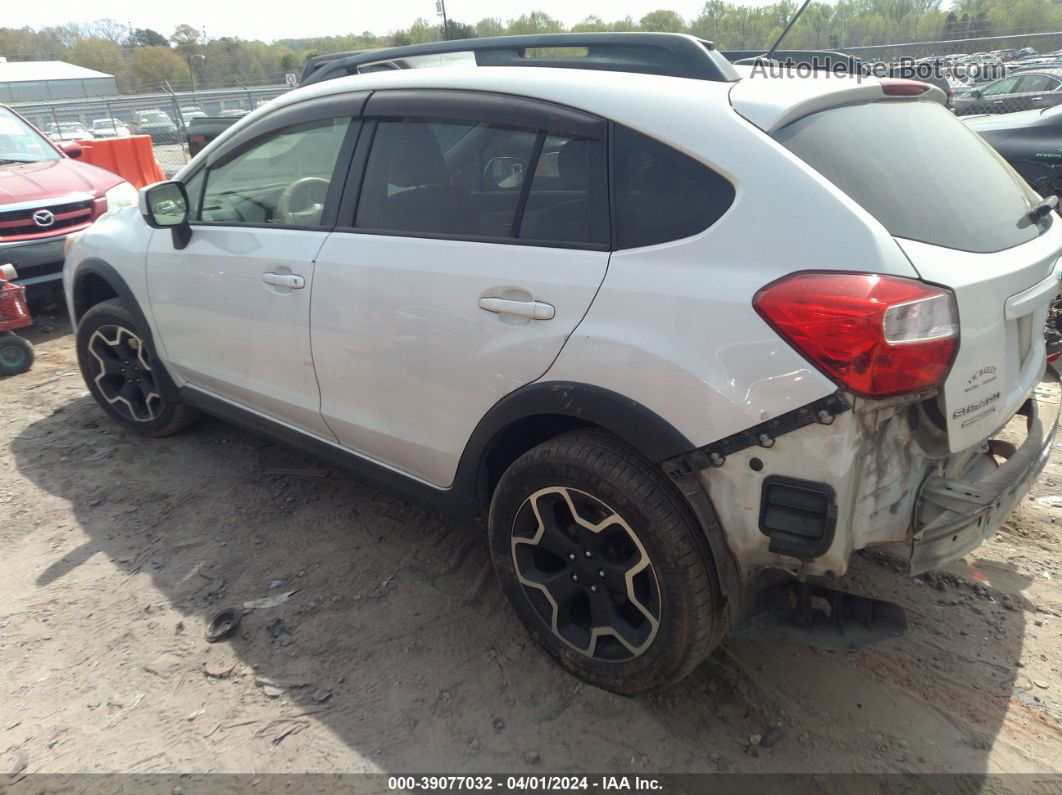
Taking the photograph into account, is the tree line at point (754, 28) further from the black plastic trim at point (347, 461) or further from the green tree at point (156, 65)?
the black plastic trim at point (347, 461)

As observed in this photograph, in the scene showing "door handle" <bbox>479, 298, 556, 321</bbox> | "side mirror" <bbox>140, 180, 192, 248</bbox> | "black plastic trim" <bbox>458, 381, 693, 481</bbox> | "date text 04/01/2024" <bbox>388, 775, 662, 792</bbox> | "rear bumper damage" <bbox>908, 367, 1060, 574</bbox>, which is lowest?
"date text 04/01/2024" <bbox>388, 775, 662, 792</bbox>

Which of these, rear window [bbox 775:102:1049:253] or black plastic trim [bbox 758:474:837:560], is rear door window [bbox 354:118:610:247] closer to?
rear window [bbox 775:102:1049:253]

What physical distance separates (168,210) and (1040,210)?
11.6ft

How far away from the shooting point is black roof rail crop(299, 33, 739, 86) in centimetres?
242

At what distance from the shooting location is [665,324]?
204 centimetres

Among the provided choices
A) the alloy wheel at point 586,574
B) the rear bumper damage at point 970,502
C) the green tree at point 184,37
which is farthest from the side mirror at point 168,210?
the green tree at point 184,37

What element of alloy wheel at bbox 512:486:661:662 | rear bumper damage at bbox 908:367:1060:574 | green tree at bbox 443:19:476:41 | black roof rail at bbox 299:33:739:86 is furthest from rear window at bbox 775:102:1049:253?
green tree at bbox 443:19:476:41

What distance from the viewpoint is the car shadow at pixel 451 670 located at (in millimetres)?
2307

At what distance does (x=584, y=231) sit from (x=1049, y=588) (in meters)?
2.28

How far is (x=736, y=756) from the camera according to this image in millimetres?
2268

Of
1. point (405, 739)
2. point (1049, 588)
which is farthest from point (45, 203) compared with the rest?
point (1049, 588)

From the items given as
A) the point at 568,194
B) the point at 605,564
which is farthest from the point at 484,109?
the point at 605,564

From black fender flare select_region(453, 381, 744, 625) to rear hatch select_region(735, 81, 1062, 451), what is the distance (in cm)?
66

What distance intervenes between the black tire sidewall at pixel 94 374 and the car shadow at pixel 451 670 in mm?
721
